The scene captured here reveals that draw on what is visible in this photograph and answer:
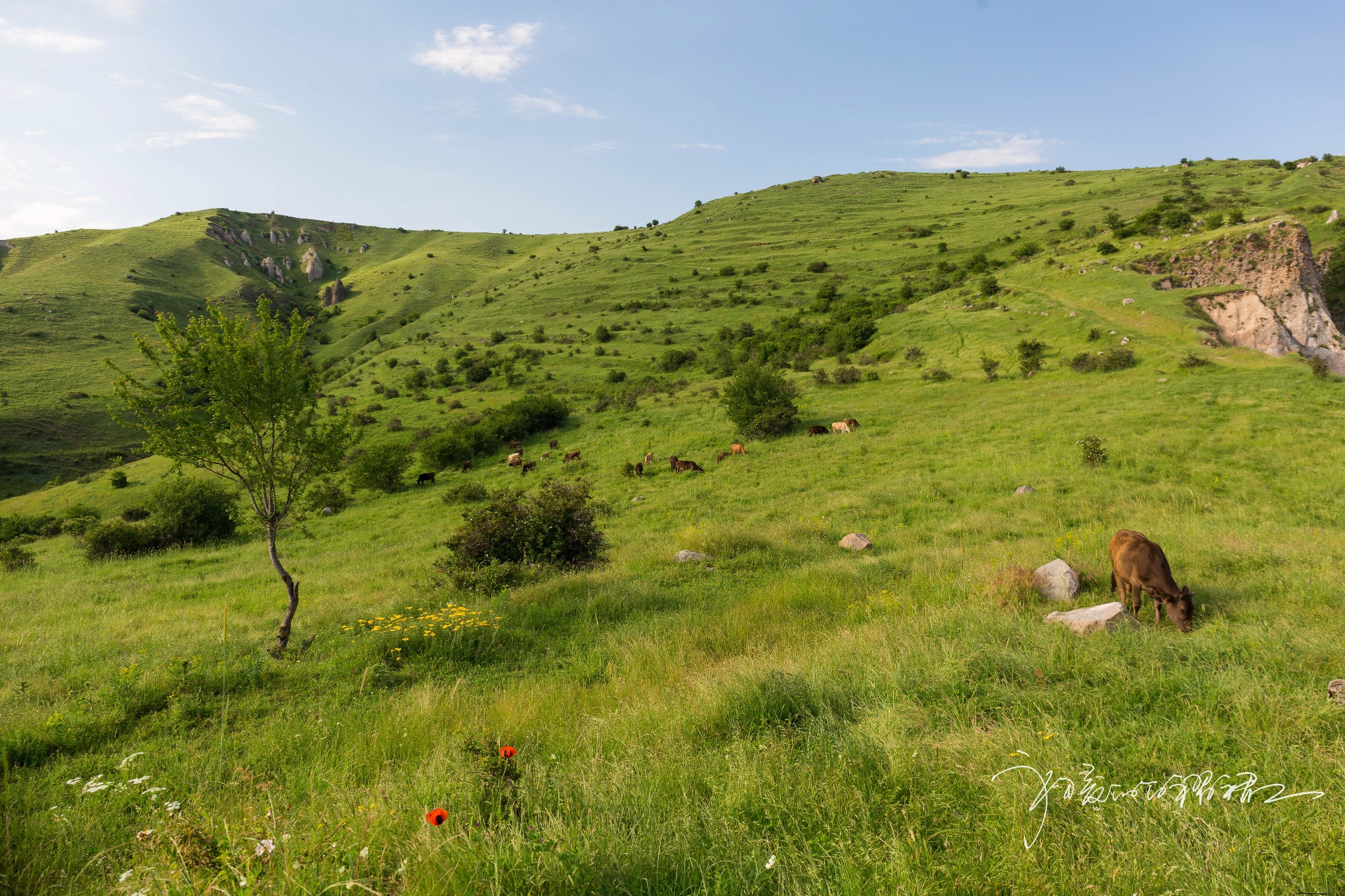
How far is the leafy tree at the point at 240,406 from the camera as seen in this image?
27.9ft

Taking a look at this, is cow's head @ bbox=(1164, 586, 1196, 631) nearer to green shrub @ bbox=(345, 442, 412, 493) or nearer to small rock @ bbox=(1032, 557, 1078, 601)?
small rock @ bbox=(1032, 557, 1078, 601)

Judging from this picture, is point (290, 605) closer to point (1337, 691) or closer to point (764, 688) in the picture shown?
point (764, 688)

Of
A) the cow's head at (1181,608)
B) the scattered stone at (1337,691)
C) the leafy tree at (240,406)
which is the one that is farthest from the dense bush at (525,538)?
the scattered stone at (1337,691)

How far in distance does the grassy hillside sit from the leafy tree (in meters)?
2.69

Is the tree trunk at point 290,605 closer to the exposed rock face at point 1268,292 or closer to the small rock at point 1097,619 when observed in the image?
the small rock at point 1097,619

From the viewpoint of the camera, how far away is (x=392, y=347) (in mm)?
80500

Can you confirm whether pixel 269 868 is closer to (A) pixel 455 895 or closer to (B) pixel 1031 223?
(A) pixel 455 895

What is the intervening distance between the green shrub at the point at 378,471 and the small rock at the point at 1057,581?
3199 cm

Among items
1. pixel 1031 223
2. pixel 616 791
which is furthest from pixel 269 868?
pixel 1031 223

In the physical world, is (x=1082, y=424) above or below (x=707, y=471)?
above

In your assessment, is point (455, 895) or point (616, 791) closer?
point (455, 895)

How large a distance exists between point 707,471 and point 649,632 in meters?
16.6

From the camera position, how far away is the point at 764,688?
5.18 m

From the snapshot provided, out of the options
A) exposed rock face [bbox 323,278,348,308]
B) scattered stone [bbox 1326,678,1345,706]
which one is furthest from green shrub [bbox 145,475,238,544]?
exposed rock face [bbox 323,278,348,308]
